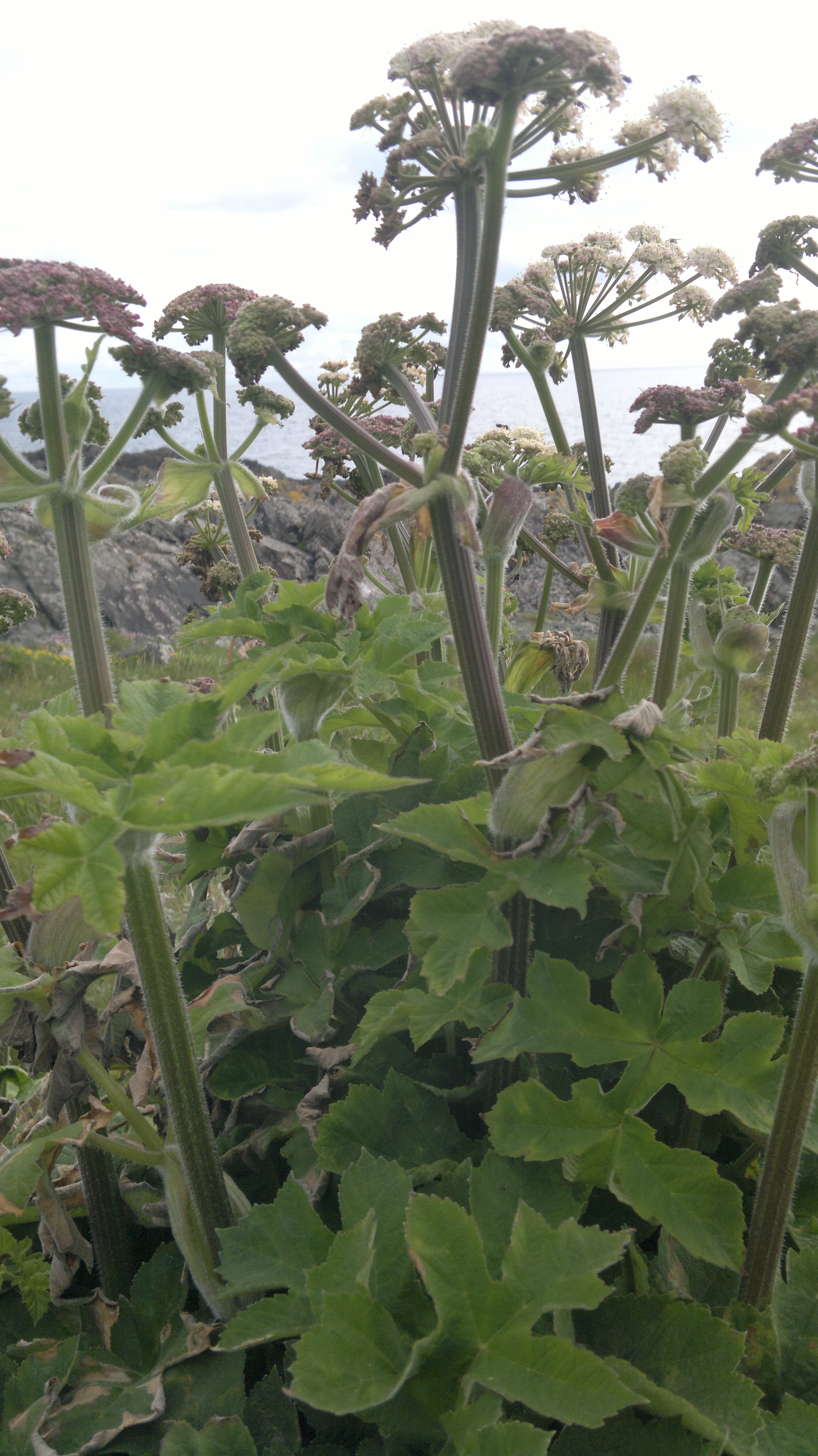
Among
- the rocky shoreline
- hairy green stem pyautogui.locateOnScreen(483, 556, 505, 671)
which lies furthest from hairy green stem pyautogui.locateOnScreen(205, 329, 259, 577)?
the rocky shoreline

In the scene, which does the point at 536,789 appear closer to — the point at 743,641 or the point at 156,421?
the point at 743,641

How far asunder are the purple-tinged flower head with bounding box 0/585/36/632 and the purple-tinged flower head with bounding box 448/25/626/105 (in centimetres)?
176

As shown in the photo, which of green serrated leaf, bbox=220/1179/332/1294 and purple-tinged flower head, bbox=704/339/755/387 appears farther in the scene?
purple-tinged flower head, bbox=704/339/755/387

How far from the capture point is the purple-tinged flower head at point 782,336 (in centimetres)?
147

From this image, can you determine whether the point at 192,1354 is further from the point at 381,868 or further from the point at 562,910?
the point at 562,910

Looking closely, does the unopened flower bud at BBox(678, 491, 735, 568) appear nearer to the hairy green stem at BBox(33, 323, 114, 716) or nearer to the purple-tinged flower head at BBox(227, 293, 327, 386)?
the purple-tinged flower head at BBox(227, 293, 327, 386)

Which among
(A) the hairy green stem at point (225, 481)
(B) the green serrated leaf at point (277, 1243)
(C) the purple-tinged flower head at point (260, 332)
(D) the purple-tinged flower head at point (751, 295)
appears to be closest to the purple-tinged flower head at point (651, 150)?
(D) the purple-tinged flower head at point (751, 295)

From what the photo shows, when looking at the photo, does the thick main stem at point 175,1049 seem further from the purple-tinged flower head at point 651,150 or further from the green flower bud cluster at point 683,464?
the purple-tinged flower head at point 651,150

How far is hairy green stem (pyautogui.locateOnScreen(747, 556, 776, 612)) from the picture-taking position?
2.39 meters

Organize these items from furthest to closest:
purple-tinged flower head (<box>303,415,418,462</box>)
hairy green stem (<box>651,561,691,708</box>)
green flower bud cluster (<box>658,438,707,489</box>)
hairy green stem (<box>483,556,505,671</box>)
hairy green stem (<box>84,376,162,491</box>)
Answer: purple-tinged flower head (<box>303,415,418,462</box>)
hairy green stem (<box>483,556,505,671</box>)
hairy green stem (<box>651,561,691,708</box>)
hairy green stem (<box>84,376,162,491</box>)
green flower bud cluster (<box>658,438,707,489</box>)

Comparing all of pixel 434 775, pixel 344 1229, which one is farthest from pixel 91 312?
pixel 344 1229

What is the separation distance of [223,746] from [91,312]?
1.12m

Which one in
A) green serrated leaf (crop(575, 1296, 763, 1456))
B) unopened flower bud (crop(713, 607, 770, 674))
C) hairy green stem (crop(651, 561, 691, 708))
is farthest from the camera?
unopened flower bud (crop(713, 607, 770, 674))

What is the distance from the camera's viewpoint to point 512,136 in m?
1.31
